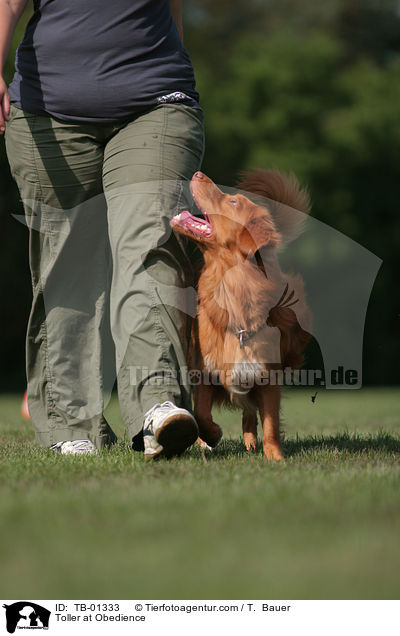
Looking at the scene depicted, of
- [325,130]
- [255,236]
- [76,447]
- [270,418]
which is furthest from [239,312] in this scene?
[325,130]

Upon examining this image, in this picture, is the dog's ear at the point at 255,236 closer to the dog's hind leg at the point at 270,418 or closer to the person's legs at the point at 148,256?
the person's legs at the point at 148,256

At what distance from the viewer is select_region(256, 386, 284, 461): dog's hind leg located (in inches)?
133

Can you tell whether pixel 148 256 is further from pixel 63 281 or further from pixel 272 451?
pixel 272 451

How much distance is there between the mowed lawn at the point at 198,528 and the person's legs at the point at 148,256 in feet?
1.10

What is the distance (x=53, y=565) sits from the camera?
1706mm

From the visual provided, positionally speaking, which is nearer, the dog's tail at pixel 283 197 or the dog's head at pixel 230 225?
the dog's head at pixel 230 225

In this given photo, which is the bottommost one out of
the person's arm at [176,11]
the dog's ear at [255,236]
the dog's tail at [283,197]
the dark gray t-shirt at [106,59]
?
the dog's ear at [255,236]

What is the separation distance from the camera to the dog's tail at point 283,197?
3727mm

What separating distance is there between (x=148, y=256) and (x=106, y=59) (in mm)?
812
